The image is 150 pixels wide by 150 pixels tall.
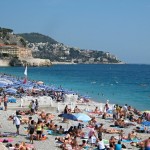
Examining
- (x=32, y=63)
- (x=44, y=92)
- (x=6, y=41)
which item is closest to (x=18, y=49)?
(x=32, y=63)

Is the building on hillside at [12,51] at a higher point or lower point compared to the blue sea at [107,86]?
higher

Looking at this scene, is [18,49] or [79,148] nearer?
[79,148]

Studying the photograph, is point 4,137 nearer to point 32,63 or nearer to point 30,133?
point 30,133

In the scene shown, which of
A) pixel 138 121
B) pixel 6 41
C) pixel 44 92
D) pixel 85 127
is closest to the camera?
pixel 85 127

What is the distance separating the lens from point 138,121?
25953mm

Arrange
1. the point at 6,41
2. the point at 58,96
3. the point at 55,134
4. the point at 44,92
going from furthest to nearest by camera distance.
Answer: the point at 6,41
the point at 44,92
the point at 58,96
the point at 55,134

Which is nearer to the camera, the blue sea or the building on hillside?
the blue sea

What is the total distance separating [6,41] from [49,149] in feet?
591

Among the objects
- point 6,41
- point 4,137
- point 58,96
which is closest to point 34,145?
point 4,137

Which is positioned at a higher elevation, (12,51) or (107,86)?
(12,51)

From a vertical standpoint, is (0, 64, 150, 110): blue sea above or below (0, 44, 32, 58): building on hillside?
below

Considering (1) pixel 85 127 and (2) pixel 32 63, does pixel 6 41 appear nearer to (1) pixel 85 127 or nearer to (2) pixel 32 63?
(2) pixel 32 63

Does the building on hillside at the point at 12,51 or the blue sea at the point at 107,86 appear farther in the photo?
the building on hillside at the point at 12,51

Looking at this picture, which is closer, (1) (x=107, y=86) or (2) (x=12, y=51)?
(1) (x=107, y=86)
